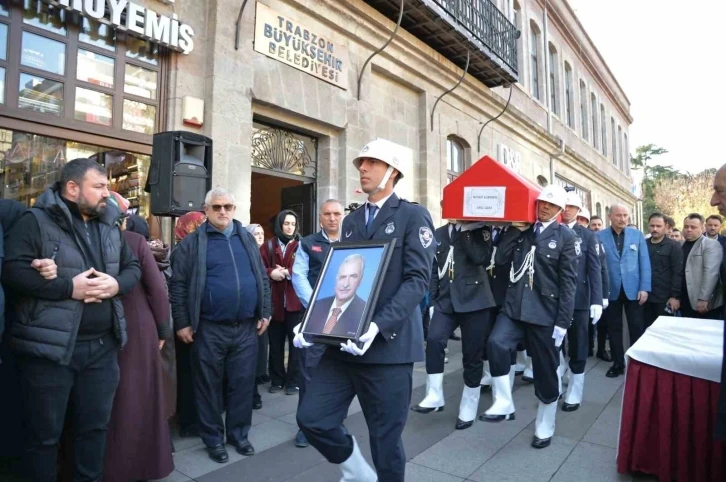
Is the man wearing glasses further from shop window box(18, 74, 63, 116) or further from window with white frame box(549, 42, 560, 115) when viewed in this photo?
window with white frame box(549, 42, 560, 115)

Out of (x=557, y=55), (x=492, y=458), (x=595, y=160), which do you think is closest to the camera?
(x=492, y=458)

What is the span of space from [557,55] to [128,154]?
17790 millimetres

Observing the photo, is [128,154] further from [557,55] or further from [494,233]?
[557,55]

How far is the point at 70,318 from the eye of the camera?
2549 mm

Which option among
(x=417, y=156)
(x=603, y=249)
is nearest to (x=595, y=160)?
(x=417, y=156)

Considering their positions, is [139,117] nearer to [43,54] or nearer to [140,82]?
[140,82]

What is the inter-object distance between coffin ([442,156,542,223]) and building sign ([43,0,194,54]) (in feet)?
12.8

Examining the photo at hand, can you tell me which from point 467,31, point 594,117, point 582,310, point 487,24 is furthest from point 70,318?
point 594,117

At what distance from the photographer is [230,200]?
3.65m

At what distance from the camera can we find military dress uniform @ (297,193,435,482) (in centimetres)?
233

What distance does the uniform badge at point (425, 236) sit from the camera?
2410mm

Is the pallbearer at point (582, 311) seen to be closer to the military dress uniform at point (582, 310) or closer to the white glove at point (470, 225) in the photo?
the military dress uniform at point (582, 310)

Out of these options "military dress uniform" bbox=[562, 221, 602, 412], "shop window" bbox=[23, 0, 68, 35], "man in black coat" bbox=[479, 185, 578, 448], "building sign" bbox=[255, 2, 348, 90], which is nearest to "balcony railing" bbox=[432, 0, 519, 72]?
"building sign" bbox=[255, 2, 348, 90]

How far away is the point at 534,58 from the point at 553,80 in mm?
1909
